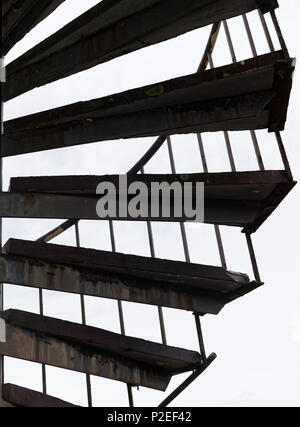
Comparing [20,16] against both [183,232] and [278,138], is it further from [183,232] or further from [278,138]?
[183,232]

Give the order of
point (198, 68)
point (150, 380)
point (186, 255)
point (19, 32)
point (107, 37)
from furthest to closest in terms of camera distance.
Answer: point (150, 380)
point (198, 68)
point (186, 255)
point (19, 32)
point (107, 37)

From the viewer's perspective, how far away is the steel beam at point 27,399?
9141 mm

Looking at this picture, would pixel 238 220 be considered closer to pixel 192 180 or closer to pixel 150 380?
pixel 192 180

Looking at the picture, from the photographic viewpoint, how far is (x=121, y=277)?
31.7ft

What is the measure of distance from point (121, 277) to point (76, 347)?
164 centimetres

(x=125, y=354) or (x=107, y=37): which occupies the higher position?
(x=107, y=37)

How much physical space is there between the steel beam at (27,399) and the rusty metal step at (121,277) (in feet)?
5.51

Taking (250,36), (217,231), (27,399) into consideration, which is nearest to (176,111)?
(250,36)

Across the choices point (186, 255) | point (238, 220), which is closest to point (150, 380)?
point (186, 255)

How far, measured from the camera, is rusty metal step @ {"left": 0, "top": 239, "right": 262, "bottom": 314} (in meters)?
Result: 9.06

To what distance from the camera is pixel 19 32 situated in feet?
24.9

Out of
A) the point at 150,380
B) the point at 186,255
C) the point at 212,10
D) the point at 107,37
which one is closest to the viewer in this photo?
the point at 212,10
